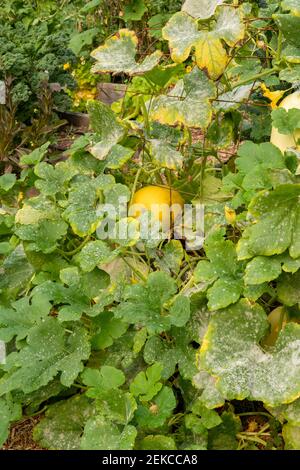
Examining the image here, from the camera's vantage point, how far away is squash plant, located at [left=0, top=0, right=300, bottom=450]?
1262mm

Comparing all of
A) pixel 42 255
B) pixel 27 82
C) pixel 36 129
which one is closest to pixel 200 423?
pixel 42 255

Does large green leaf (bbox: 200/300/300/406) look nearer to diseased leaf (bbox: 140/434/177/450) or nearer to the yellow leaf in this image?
diseased leaf (bbox: 140/434/177/450)

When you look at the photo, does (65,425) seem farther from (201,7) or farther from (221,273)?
(201,7)

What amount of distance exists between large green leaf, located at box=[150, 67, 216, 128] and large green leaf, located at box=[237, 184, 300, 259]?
33cm

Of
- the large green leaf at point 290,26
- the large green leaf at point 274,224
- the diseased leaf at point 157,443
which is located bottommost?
the diseased leaf at point 157,443

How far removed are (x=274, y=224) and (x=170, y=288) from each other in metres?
0.28

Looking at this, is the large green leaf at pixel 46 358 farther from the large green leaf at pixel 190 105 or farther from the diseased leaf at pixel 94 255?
the large green leaf at pixel 190 105

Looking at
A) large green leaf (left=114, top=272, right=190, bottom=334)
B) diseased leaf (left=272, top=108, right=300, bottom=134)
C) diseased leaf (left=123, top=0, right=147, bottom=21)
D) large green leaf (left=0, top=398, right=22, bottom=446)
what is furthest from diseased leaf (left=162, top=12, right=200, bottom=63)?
diseased leaf (left=123, top=0, right=147, bottom=21)

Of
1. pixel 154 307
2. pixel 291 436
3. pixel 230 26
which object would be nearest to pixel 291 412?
pixel 291 436

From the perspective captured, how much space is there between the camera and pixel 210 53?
146 cm

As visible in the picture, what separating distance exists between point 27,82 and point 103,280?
1.83 meters

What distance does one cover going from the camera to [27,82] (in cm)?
315

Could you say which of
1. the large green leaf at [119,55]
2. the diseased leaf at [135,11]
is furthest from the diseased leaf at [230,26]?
the diseased leaf at [135,11]

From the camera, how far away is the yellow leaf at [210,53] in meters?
1.46
